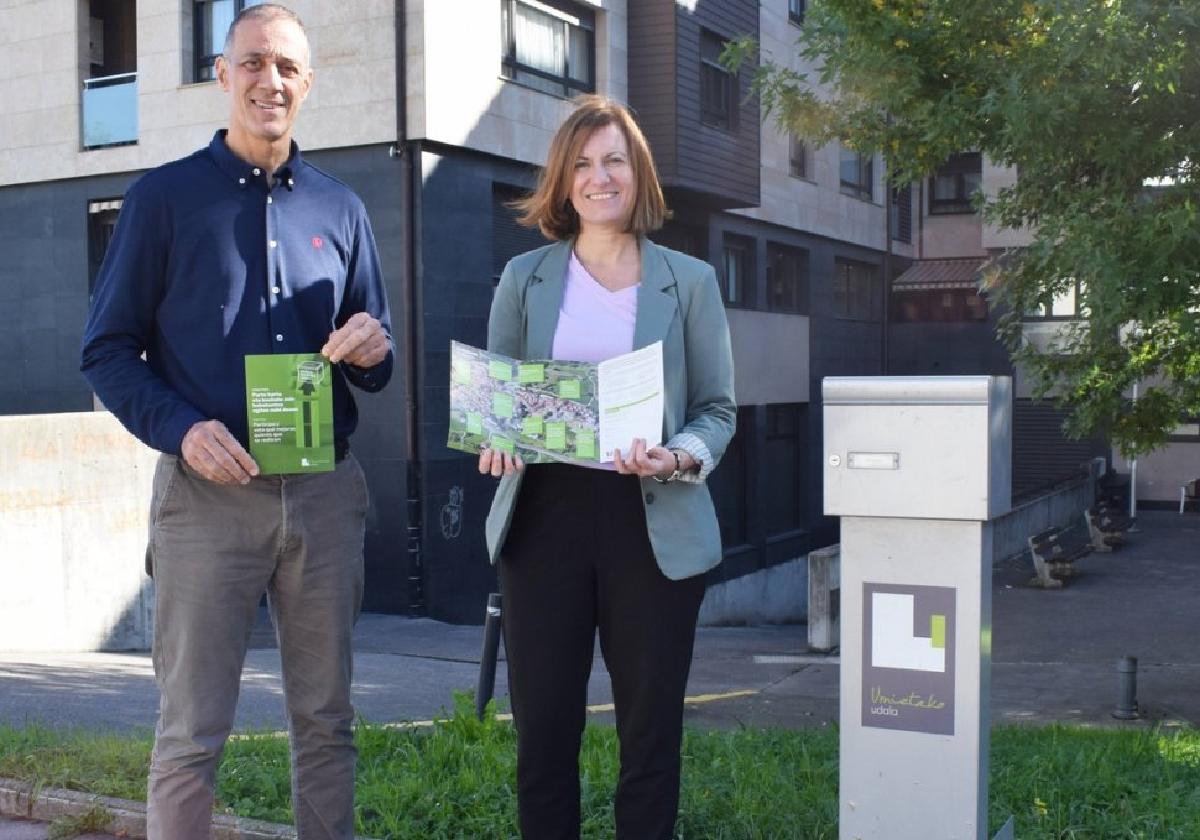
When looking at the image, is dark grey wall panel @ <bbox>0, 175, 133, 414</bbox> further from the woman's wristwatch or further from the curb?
the woman's wristwatch

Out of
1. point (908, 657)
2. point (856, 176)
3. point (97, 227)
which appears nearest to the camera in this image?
point (908, 657)

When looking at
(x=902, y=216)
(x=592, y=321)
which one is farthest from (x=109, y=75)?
(x=902, y=216)

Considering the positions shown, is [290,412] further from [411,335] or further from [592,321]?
[411,335]

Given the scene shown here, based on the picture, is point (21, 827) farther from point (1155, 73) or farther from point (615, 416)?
point (1155, 73)

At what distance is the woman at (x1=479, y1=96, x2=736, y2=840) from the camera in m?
3.45

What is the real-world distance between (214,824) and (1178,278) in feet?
20.3

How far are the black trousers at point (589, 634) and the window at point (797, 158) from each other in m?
22.9

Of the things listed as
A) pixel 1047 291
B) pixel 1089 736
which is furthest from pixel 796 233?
pixel 1089 736

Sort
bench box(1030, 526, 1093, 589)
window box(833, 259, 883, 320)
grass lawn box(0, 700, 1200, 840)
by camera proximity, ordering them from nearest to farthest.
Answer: grass lawn box(0, 700, 1200, 840)
bench box(1030, 526, 1093, 589)
window box(833, 259, 883, 320)

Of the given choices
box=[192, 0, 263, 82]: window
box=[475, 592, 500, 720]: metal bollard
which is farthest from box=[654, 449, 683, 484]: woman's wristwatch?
box=[192, 0, 263, 82]: window

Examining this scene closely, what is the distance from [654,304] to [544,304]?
296mm

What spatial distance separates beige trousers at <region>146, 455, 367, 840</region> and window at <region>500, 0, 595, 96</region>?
14521mm

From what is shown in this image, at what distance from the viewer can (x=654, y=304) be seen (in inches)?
139

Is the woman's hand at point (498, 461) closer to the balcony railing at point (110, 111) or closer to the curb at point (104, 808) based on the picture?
the curb at point (104, 808)
